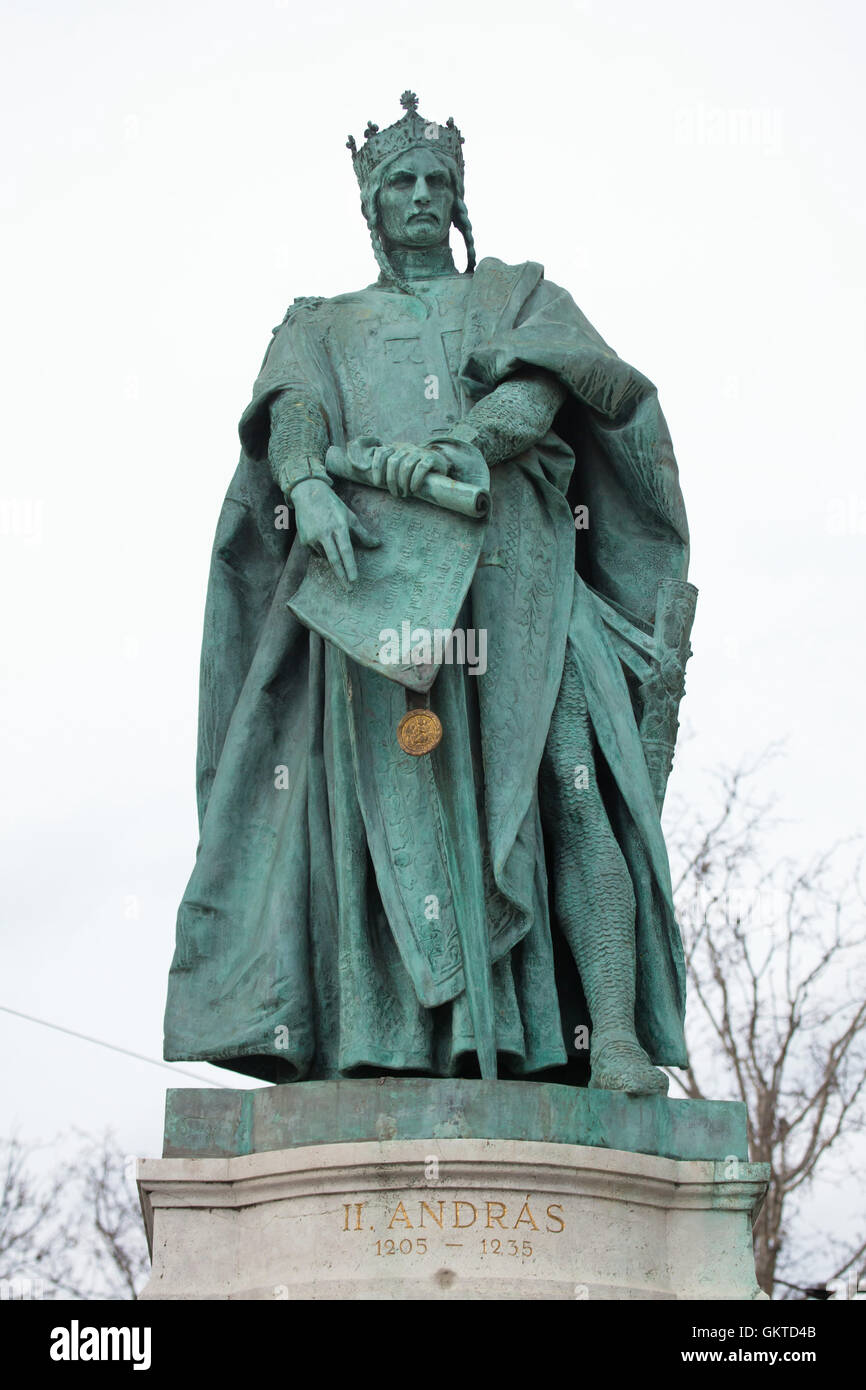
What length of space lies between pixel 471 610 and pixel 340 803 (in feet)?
3.04

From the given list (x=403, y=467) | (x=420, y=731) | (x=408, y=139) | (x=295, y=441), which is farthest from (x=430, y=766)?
(x=408, y=139)

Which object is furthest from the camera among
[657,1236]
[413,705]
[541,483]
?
[541,483]

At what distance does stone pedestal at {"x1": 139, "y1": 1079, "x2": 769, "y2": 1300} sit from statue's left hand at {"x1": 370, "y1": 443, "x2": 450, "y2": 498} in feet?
7.18

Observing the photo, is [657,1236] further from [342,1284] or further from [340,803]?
[340,803]

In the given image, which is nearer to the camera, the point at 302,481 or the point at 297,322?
the point at 302,481

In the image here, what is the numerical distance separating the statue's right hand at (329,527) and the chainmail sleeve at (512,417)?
56 cm

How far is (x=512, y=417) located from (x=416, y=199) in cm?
124

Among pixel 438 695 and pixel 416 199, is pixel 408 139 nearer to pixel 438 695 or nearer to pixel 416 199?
pixel 416 199

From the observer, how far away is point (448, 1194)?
739 centimetres

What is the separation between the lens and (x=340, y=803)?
839 cm

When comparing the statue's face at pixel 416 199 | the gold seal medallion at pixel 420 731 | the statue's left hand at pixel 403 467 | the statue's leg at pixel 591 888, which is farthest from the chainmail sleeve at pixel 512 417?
the gold seal medallion at pixel 420 731
